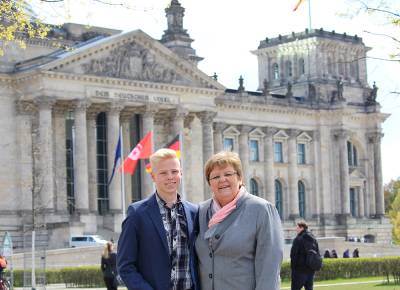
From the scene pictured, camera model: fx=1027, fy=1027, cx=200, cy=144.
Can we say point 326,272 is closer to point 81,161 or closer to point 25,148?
point 81,161

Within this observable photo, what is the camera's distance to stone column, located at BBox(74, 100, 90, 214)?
70.0 m

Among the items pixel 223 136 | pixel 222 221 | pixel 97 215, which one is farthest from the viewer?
pixel 223 136

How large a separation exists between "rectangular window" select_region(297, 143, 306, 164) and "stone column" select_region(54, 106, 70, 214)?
29767 mm

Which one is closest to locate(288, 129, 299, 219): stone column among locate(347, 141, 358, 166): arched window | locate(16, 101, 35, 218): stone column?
locate(347, 141, 358, 166): arched window

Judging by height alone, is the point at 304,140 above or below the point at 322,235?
above

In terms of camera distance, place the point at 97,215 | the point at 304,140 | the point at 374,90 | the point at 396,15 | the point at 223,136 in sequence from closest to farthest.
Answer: the point at 396,15 → the point at 97,215 → the point at 223,136 → the point at 304,140 → the point at 374,90

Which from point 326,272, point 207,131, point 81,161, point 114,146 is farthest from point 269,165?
point 326,272

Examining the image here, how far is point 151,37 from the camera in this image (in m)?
74.8

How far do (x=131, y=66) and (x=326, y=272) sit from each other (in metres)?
32.2

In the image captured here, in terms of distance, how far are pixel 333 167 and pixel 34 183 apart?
3686 cm

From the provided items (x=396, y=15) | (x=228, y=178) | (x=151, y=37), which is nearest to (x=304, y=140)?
(x=151, y=37)

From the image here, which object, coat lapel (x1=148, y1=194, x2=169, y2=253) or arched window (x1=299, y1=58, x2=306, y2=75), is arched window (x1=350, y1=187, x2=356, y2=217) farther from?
coat lapel (x1=148, y1=194, x2=169, y2=253)

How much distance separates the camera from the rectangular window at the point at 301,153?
96000mm

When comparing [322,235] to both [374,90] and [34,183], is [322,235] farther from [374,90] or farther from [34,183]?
[34,183]
